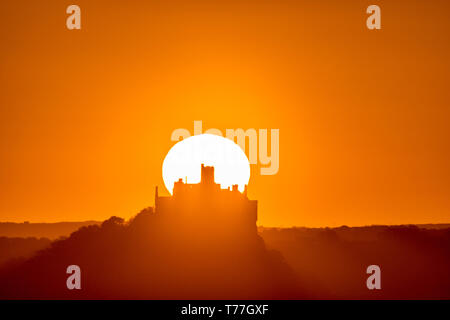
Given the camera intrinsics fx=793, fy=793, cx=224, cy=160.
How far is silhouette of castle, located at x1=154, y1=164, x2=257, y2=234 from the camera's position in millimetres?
97250

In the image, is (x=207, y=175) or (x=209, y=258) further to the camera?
(x=209, y=258)

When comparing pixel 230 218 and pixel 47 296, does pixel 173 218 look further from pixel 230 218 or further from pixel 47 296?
pixel 47 296

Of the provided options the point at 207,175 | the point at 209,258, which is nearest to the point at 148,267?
the point at 209,258

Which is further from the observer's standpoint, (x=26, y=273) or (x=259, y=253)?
(x=26, y=273)

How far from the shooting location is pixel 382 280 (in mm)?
112125

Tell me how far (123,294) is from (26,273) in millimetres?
19473

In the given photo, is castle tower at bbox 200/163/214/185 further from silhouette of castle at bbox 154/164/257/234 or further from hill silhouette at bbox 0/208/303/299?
hill silhouette at bbox 0/208/303/299

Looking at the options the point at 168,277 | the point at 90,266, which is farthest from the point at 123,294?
the point at 90,266

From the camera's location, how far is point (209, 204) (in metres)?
99.9

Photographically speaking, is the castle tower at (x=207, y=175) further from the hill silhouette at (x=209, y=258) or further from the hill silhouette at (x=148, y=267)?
the hill silhouette at (x=148, y=267)

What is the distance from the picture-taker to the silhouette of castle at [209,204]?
319ft

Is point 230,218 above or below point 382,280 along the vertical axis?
above

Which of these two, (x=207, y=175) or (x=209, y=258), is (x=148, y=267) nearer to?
(x=209, y=258)

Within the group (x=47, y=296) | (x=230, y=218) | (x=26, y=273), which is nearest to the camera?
(x=230, y=218)
